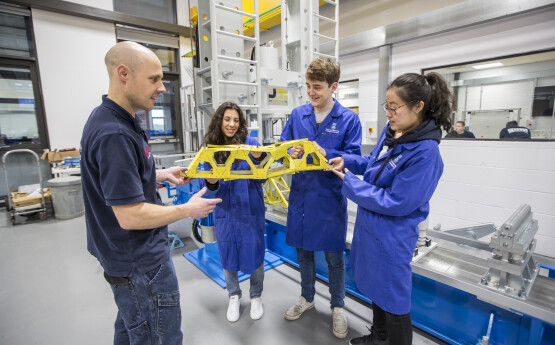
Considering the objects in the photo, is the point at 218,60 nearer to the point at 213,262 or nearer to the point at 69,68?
the point at 213,262

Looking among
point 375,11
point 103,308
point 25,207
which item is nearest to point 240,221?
point 103,308

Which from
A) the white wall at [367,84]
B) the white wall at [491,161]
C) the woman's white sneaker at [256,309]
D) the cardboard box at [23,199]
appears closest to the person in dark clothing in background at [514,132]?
the white wall at [491,161]

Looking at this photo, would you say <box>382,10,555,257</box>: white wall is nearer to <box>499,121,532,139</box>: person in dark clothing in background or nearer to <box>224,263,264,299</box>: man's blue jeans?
<box>499,121,532,139</box>: person in dark clothing in background

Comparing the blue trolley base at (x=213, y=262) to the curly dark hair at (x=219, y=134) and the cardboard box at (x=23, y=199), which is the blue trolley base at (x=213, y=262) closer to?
the curly dark hair at (x=219, y=134)

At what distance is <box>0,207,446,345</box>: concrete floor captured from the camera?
2006 millimetres

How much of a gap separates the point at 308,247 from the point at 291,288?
0.93 meters

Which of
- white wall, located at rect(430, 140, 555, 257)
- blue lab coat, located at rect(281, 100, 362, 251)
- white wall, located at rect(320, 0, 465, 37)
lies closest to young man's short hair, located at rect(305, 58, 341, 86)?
blue lab coat, located at rect(281, 100, 362, 251)

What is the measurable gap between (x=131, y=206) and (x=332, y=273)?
4.76 ft

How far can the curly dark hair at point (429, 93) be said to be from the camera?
4.09ft

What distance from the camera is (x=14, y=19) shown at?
17.2 ft

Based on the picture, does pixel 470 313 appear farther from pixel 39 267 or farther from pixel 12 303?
pixel 39 267

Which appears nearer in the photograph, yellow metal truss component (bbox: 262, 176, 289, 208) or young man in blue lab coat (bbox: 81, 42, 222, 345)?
young man in blue lab coat (bbox: 81, 42, 222, 345)

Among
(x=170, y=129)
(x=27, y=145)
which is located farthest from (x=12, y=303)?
(x=170, y=129)

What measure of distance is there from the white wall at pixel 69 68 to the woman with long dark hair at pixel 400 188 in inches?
259
